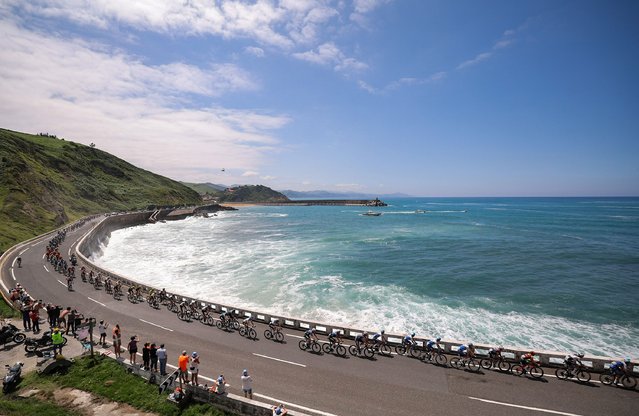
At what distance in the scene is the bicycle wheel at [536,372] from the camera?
16.2 m

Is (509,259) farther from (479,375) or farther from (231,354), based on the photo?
(231,354)

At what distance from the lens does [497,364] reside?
17.0 metres

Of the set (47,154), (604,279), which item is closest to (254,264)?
(604,279)

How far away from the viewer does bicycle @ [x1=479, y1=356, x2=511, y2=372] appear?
1694 centimetres

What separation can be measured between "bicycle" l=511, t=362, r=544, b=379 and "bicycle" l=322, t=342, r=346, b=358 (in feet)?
28.5

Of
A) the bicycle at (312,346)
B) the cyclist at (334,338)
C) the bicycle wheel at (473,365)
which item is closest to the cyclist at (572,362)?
the bicycle wheel at (473,365)

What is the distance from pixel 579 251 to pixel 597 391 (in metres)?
52.7

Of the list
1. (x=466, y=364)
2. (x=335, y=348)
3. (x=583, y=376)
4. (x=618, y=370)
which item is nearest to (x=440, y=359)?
(x=466, y=364)

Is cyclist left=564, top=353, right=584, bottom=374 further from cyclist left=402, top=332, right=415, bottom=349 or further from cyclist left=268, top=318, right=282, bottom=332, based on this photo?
cyclist left=268, top=318, right=282, bottom=332

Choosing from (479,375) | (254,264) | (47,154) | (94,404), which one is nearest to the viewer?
(94,404)

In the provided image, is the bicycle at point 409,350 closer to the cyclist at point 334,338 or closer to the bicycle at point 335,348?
the bicycle at point 335,348

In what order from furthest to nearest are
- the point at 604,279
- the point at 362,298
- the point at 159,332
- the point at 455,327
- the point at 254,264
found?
the point at 254,264 → the point at 604,279 → the point at 362,298 → the point at 455,327 → the point at 159,332

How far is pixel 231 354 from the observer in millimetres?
18328

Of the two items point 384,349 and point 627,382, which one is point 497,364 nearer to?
point 627,382
